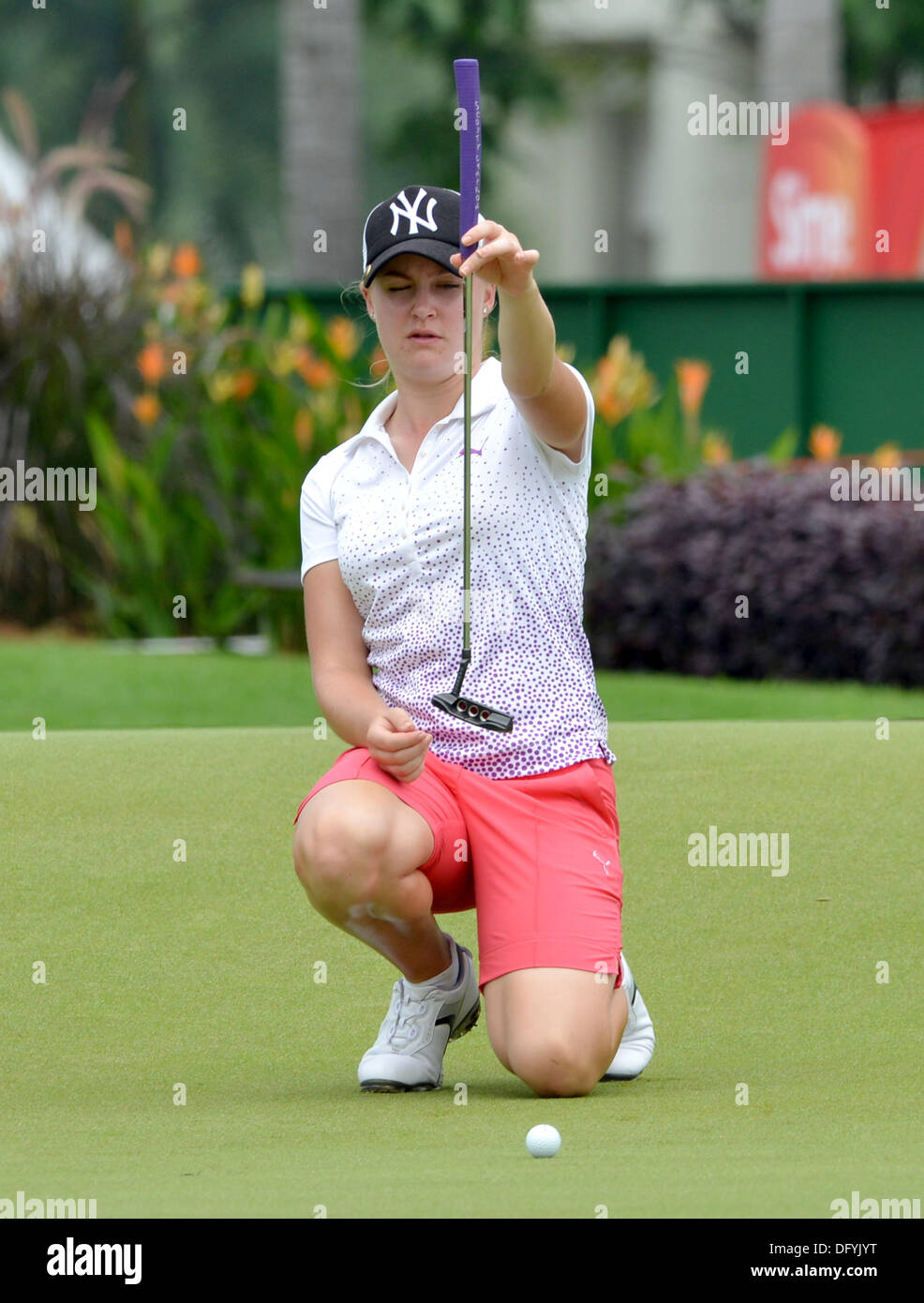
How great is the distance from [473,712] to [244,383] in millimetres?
7560

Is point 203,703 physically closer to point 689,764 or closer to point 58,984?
point 689,764

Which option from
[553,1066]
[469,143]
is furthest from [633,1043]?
[469,143]

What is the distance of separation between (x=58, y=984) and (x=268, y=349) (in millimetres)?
7254

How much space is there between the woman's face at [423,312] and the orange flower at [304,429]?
676 cm

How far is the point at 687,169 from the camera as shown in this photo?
42.1 metres

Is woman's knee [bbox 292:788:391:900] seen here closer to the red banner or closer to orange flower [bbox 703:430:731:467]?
orange flower [bbox 703:430:731:467]

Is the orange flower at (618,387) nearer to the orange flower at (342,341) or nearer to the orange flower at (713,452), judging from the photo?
the orange flower at (713,452)

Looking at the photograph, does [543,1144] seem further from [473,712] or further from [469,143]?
[469,143]

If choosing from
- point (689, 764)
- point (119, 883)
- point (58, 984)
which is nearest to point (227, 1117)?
point (58, 984)

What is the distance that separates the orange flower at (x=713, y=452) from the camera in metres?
11.9

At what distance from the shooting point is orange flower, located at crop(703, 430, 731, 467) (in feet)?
39.0

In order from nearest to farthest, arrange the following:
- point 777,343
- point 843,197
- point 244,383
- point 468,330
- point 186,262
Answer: point 468,330
point 244,383
point 186,262
point 777,343
point 843,197

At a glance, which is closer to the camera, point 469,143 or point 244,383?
point 469,143

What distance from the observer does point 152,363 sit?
11383 millimetres
